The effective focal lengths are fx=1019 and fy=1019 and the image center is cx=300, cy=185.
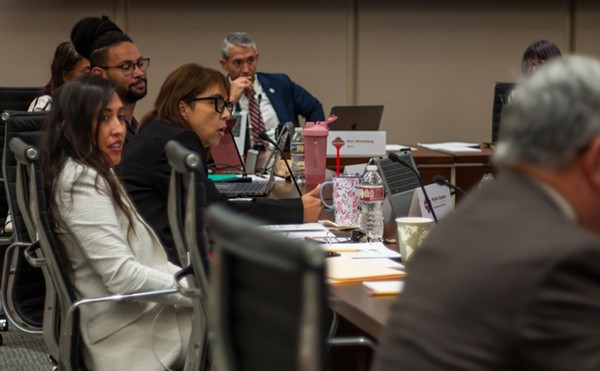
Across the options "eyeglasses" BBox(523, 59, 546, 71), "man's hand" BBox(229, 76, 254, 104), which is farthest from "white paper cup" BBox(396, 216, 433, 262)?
"eyeglasses" BBox(523, 59, 546, 71)

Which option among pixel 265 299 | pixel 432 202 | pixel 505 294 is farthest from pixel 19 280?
pixel 505 294

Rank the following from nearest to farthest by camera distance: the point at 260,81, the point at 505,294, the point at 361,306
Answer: the point at 505,294, the point at 361,306, the point at 260,81

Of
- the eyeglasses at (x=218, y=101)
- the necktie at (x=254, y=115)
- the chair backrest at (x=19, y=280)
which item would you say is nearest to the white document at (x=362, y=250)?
the eyeglasses at (x=218, y=101)

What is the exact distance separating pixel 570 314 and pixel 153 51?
21.1ft

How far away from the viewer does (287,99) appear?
6688 mm

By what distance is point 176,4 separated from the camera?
737 centimetres

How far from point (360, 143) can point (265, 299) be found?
3.89m

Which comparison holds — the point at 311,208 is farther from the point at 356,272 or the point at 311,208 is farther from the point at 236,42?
the point at 236,42

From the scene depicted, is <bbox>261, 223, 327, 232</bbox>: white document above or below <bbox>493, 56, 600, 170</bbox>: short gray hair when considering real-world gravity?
below

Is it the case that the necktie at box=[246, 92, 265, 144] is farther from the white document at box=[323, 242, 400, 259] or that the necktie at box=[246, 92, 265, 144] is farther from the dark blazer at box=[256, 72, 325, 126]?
the white document at box=[323, 242, 400, 259]

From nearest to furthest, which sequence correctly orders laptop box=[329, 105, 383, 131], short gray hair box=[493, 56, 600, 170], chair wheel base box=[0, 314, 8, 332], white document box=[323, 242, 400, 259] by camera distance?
short gray hair box=[493, 56, 600, 170] → white document box=[323, 242, 400, 259] → chair wheel base box=[0, 314, 8, 332] → laptop box=[329, 105, 383, 131]

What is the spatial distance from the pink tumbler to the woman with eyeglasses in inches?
31.6

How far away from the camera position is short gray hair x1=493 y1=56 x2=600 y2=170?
1.25m

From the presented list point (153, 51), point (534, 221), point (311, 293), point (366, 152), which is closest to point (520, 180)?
point (534, 221)
